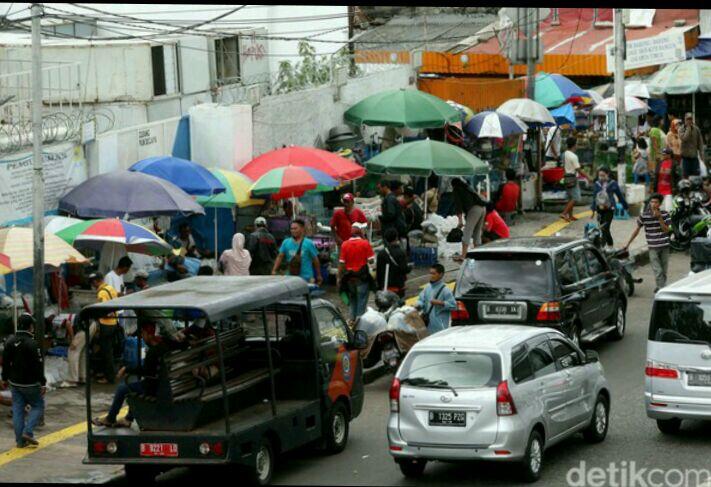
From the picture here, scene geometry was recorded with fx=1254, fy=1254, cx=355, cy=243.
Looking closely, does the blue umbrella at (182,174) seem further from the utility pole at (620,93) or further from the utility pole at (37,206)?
the utility pole at (620,93)

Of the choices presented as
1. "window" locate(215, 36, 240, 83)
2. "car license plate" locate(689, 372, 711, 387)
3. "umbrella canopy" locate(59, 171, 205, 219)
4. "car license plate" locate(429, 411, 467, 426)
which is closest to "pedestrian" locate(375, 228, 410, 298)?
"umbrella canopy" locate(59, 171, 205, 219)

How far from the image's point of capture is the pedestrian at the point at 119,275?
16.5m

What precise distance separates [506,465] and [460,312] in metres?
4.53

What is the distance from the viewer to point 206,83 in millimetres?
27516

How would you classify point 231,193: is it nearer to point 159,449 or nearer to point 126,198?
point 126,198

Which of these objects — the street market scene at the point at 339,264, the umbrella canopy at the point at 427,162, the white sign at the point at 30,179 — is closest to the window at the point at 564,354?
the street market scene at the point at 339,264

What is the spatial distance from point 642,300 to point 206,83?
11.1m

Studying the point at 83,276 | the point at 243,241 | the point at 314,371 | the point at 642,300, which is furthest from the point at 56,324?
the point at 642,300

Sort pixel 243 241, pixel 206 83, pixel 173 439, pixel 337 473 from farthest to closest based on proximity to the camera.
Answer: pixel 206 83
pixel 243 241
pixel 337 473
pixel 173 439

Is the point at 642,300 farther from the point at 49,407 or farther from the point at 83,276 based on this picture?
the point at 49,407

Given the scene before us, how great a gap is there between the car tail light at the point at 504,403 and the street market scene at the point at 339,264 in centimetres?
2

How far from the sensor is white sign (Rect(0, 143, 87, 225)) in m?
17.8

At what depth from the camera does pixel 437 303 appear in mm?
16609

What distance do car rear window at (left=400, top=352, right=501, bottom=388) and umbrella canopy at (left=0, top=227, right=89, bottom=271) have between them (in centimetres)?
549
